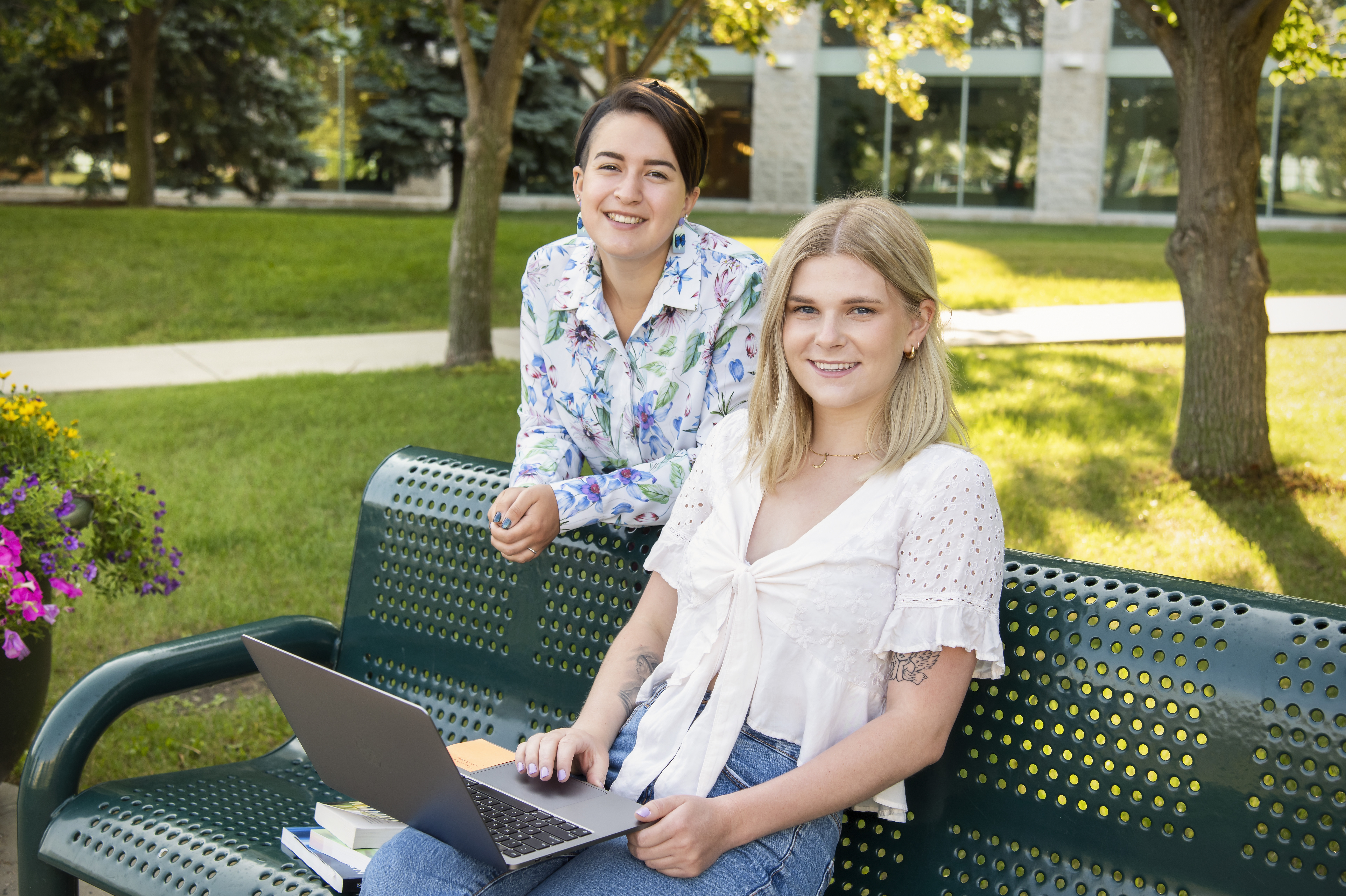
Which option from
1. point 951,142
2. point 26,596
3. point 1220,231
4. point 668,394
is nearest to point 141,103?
point 951,142

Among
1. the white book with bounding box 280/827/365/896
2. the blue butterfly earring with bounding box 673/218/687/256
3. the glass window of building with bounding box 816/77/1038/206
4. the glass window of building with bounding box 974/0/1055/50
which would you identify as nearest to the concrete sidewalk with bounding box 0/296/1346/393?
the blue butterfly earring with bounding box 673/218/687/256

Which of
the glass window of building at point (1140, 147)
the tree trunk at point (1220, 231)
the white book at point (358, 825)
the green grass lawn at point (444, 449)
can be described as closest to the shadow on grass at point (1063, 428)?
the green grass lawn at point (444, 449)

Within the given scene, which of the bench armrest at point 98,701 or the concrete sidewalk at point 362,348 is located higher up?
the concrete sidewalk at point 362,348

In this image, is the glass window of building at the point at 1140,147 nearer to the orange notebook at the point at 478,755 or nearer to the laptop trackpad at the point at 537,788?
the orange notebook at the point at 478,755

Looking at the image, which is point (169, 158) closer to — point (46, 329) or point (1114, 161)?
point (46, 329)

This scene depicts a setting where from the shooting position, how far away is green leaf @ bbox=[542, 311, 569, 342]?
107 inches

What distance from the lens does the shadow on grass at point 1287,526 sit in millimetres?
4664

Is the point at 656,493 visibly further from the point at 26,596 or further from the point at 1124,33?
the point at 1124,33

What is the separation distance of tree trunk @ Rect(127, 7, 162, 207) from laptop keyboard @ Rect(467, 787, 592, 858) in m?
18.9

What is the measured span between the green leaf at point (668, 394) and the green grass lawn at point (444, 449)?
2073mm

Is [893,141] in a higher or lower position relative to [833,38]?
lower

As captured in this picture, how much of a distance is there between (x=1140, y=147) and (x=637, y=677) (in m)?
25.1

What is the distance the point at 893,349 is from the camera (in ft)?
6.76

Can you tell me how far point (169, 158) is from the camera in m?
23.4
